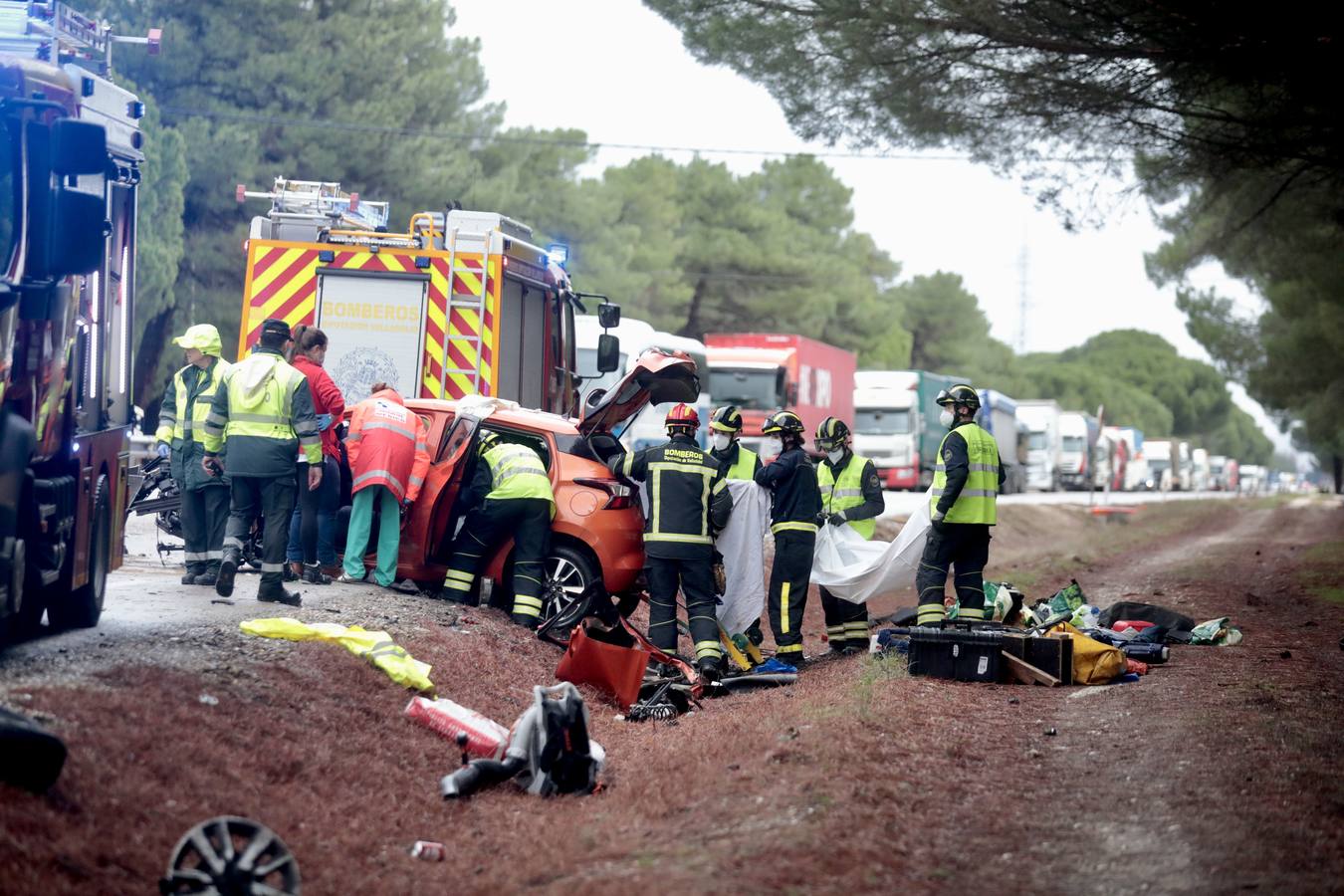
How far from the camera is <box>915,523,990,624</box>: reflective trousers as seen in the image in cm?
1182

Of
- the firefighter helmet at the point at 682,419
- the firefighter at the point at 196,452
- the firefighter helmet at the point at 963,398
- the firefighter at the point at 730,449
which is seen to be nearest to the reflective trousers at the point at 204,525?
the firefighter at the point at 196,452

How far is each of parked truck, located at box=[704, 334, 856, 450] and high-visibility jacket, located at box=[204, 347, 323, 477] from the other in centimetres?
2103

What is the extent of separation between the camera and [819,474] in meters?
13.1

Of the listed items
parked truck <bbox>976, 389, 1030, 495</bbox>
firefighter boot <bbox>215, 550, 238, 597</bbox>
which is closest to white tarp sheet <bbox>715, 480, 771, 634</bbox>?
firefighter boot <bbox>215, 550, 238, 597</bbox>

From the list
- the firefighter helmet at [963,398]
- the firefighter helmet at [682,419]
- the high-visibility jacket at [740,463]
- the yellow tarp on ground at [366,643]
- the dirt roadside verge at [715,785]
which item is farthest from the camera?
the high-visibility jacket at [740,463]

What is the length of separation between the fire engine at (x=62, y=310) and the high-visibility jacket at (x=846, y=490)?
213 inches

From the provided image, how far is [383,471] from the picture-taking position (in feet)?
37.8

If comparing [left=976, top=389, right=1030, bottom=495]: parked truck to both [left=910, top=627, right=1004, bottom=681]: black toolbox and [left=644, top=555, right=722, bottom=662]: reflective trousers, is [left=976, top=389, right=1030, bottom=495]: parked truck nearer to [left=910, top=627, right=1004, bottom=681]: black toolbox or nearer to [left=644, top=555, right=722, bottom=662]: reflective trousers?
[left=644, top=555, right=722, bottom=662]: reflective trousers

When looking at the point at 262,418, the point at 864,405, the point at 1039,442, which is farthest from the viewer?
the point at 1039,442

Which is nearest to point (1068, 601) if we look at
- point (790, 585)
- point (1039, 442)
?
point (790, 585)

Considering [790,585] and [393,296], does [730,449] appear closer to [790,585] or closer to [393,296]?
[790,585]

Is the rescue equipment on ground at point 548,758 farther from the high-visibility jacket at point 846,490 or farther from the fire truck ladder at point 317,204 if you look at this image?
the fire truck ladder at point 317,204

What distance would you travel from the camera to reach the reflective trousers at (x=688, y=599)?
448 inches

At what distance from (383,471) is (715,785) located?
5.01 meters
